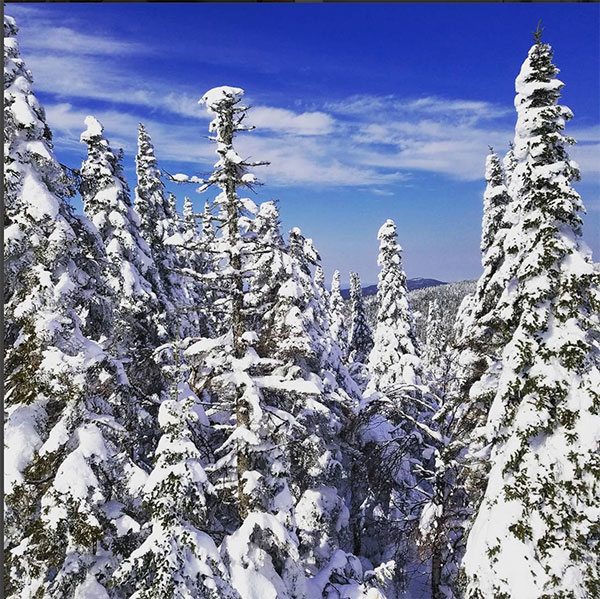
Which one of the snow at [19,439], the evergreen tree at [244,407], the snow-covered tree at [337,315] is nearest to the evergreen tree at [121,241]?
the evergreen tree at [244,407]

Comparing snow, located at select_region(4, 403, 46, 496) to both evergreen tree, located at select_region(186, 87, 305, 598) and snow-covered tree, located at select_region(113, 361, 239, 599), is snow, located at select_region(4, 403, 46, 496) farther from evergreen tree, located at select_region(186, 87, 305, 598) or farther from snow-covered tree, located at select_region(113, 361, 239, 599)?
evergreen tree, located at select_region(186, 87, 305, 598)

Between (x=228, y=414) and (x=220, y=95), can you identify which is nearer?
(x=220, y=95)

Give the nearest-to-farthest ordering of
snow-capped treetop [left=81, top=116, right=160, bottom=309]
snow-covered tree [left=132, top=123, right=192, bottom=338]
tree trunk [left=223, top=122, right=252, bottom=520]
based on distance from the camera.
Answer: tree trunk [left=223, top=122, right=252, bottom=520] → snow-capped treetop [left=81, top=116, right=160, bottom=309] → snow-covered tree [left=132, top=123, right=192, bottom=338]

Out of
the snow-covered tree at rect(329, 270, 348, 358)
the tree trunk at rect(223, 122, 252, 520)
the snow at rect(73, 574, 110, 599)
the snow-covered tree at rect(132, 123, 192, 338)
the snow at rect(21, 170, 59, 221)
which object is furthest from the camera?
the snow-covered tree at rect(329, 270, 348, 358)

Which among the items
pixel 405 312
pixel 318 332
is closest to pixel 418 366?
pixel 405 312

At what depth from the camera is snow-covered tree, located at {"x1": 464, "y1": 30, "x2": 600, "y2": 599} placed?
8695 millimetres

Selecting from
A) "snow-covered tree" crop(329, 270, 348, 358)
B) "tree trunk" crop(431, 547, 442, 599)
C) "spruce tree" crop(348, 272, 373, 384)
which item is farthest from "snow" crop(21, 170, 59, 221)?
"snow-covered tree" crop(329, 270, 348, 358)

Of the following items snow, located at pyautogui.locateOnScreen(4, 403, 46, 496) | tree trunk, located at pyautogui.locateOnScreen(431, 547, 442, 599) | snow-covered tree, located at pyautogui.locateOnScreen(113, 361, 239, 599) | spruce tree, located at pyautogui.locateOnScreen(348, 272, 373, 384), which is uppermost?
spruce tree, located at pyautogui.locateOnScreen(348, 272, 373, 384)

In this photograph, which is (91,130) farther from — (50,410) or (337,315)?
(337,315)

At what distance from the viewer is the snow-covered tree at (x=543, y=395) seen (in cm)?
870

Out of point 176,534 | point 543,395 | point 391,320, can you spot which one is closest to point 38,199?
point 176,534

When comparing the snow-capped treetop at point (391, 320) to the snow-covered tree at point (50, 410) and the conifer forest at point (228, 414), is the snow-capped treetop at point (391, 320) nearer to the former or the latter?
the conifer forest at point (228, 414)

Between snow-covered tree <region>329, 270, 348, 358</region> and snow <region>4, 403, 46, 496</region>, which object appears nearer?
snow <region>4, 403, 46, 496</region>

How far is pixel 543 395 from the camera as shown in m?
9.12
